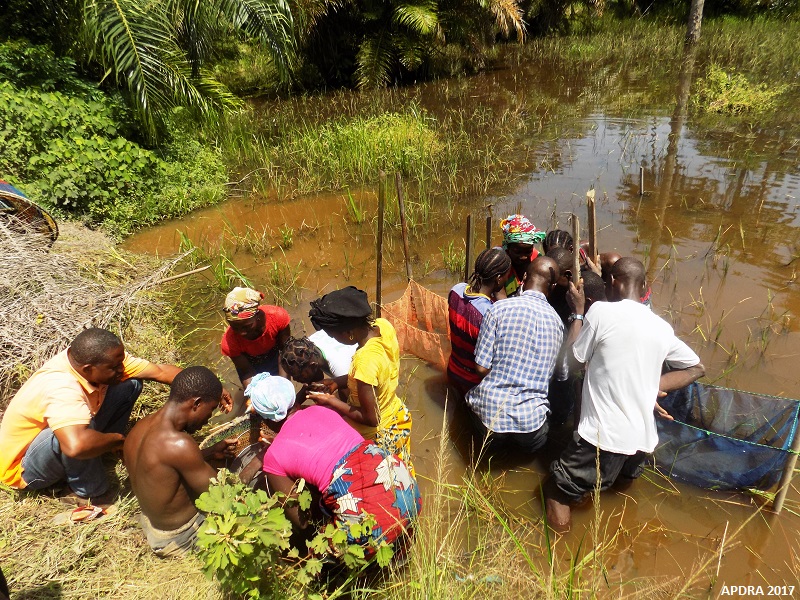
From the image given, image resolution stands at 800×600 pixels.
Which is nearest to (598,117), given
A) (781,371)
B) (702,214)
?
(702,214)

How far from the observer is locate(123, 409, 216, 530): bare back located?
2361 mm

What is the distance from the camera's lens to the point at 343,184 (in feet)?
24.7

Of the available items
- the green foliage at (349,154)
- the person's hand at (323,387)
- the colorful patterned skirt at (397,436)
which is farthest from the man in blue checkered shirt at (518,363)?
the green foliage at (349,154)

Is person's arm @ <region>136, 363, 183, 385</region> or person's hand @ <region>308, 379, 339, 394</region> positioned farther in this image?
person's arm @ <region>136, 363, 183, 385</region>

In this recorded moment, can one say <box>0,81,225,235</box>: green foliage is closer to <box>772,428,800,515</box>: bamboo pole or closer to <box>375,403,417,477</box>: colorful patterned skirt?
<box>375,403,417,477</box>: colorful patterned skirt

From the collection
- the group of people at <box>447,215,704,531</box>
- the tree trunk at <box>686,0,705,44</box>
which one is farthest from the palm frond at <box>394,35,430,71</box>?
the group of people at <box>447,215,704,531</box>

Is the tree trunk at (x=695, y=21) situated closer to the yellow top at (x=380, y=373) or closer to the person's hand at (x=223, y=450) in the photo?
the yellow top at (x=380, y=373)

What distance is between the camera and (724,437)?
2.68 metres

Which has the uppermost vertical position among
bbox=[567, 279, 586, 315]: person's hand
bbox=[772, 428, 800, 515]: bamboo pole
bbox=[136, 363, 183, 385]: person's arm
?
bbox=[567, 279, 586, 315]: person's hand

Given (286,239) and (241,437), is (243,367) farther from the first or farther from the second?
(286,239)

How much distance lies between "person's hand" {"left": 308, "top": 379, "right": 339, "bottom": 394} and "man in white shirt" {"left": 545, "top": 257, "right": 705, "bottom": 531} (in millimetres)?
1410

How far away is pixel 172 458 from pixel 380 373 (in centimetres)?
111

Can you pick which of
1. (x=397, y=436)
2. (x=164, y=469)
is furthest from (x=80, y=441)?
(x=397, y=436)

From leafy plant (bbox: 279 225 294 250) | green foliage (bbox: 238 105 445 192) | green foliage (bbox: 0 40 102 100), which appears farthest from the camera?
green foliage (bbox: 238 105 445 192)
